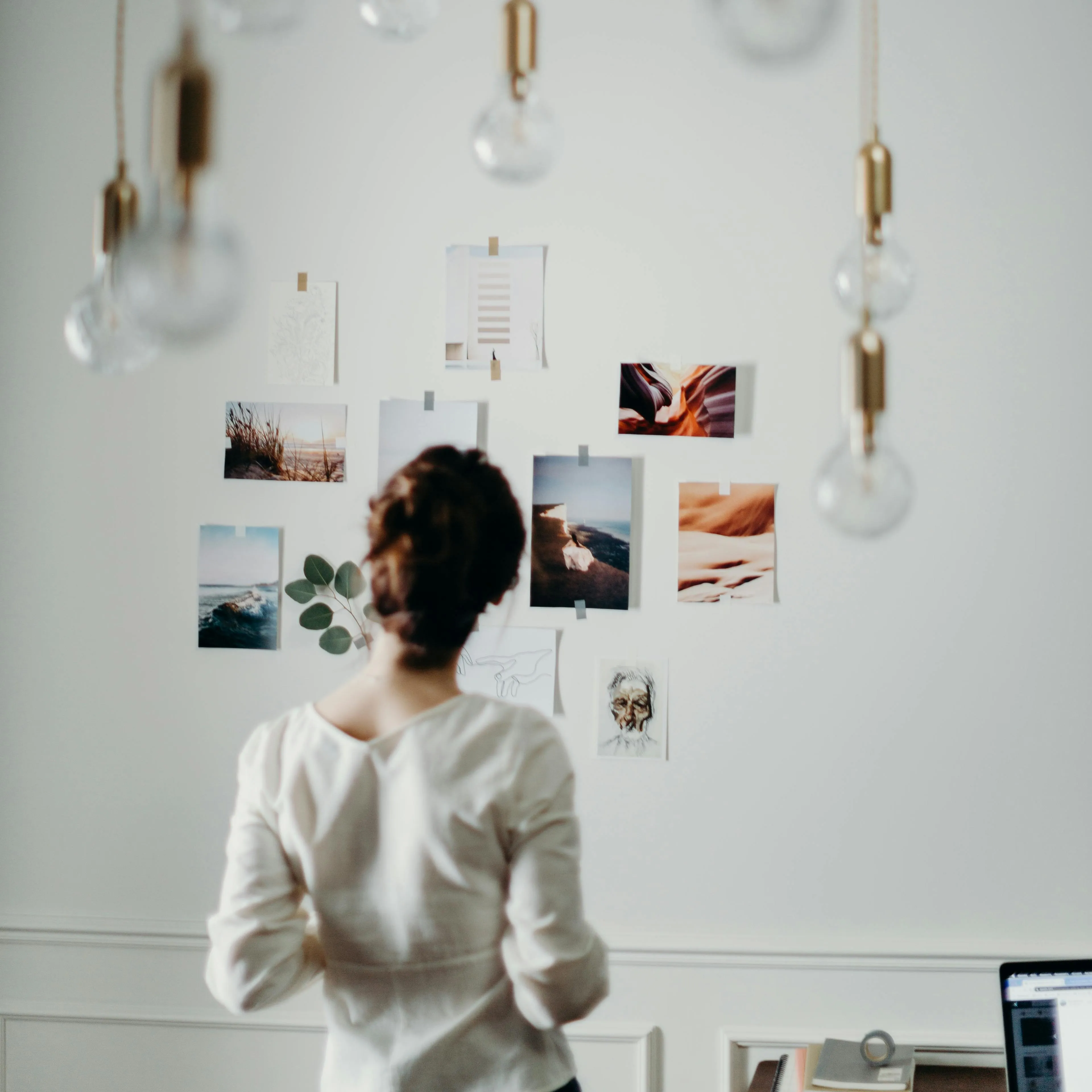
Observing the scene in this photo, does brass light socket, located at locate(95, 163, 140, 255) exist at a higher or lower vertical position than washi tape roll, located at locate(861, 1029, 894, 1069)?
higher

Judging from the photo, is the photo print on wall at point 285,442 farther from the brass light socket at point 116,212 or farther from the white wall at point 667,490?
the brass light socket at point 116,212

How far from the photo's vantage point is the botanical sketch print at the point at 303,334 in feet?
7.18

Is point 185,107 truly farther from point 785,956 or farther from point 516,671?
point 785,956

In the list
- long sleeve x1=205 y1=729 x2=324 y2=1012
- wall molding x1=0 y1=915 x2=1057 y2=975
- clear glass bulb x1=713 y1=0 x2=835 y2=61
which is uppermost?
clear glass bulb x1=713 y1=0 x2=835 y2=61

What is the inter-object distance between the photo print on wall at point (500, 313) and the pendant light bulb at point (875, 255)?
4.25 ft

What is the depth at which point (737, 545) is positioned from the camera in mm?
2123

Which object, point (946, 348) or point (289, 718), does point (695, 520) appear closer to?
point (946, 348)

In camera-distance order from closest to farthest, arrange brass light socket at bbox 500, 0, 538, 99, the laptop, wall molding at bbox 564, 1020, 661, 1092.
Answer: brass light socket at bbox 500, 0, 538, 99 → the laptop → wall molding at bbox 564, 1020, 661, 1092

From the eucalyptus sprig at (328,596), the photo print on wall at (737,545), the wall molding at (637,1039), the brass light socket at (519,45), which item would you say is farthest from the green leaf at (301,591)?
the brass light socket at (519,45)

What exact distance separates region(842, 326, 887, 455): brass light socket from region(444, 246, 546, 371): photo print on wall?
1.44m

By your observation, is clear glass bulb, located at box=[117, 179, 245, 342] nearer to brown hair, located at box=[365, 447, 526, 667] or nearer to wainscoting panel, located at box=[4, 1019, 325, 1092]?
brown hair, located at box=[365, 447, 526, 667]

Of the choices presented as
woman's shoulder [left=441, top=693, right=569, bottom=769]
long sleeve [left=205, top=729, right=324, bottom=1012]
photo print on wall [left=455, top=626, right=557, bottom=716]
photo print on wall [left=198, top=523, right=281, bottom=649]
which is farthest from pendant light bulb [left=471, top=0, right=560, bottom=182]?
photo print on wall [left=198, top=523, right=281, bottom=649]

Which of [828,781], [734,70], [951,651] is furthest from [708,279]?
[828,781]

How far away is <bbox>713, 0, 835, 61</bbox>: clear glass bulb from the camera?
0.55 meters
